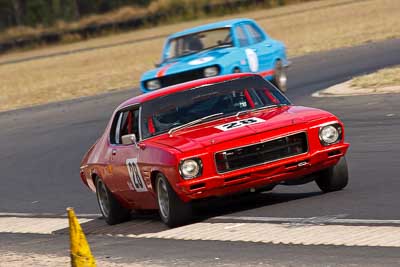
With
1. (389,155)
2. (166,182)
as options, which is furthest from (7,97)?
(166,182)

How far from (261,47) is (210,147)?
11.3 meters

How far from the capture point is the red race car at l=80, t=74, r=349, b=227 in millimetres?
9281

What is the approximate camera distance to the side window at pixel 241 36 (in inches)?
789

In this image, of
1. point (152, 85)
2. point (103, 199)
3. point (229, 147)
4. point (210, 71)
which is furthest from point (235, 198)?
point (152, 85)

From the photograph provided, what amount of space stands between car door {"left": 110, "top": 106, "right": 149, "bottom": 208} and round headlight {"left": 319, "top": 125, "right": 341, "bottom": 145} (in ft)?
5.51

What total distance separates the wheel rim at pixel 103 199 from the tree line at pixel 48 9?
208ft

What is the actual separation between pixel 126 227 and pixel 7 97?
23027 mm

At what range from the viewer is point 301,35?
133 feet

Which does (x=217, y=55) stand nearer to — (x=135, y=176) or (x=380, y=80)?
(x=380, y=80)

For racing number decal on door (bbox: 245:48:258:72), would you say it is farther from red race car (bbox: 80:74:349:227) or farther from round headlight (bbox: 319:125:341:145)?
round headlight (bbox: 319:125:341:145)

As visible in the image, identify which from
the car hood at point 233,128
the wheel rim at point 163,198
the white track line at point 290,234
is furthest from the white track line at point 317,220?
the car hood at point 233,128

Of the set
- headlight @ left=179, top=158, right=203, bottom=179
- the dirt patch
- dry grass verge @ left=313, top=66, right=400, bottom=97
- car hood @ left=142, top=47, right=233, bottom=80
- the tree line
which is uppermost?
headlight @ left=179, top=158, right=203, bottom=179

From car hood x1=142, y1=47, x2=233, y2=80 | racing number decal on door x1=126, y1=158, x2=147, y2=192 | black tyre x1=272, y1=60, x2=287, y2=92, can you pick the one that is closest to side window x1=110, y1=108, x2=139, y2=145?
racing number decal on door x1=126, y1=158, x2=147, y2=192

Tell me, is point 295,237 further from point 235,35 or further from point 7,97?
point 7,97
